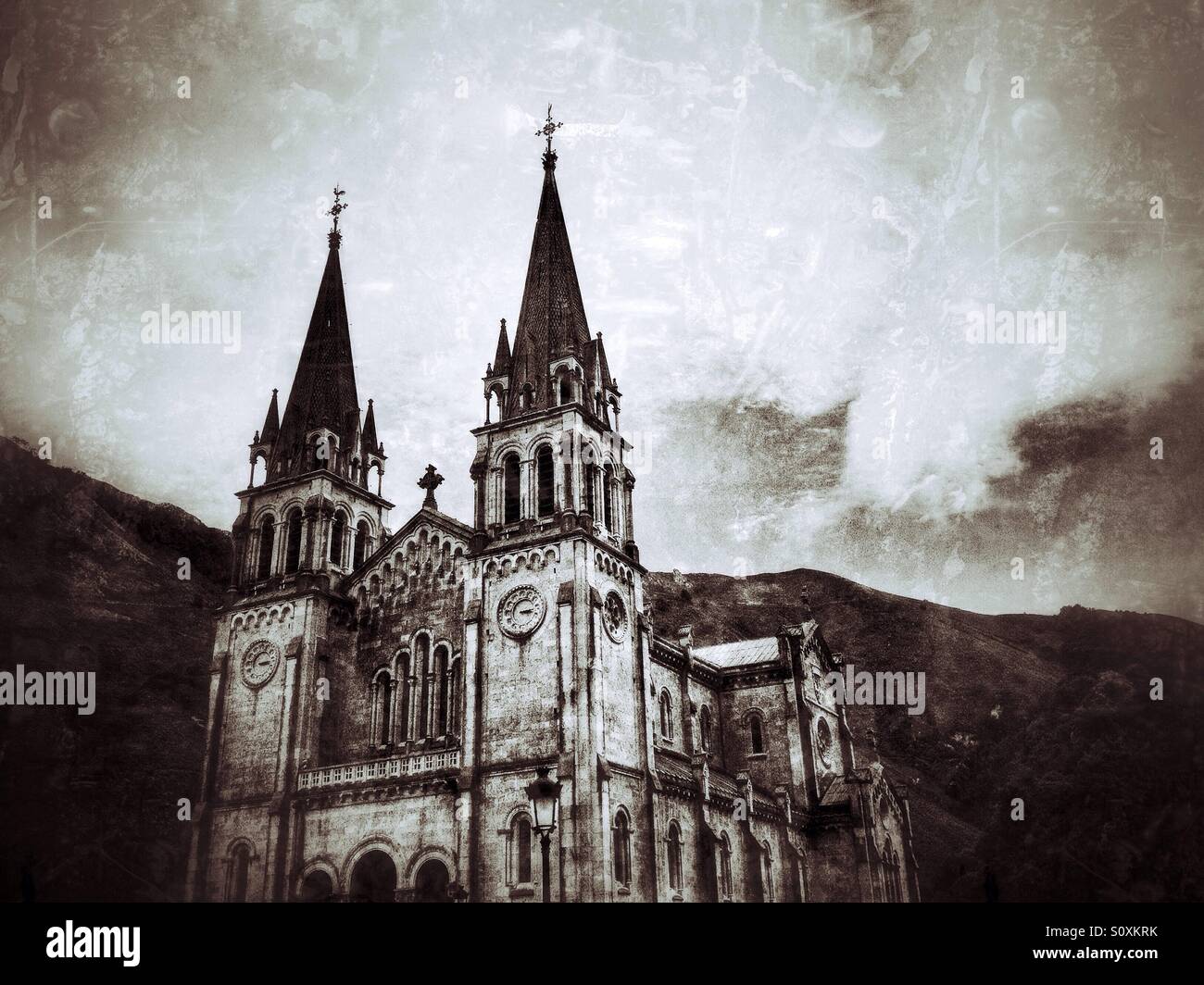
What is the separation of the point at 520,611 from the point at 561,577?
1.65 meters

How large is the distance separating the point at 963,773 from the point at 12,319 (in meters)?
39.8

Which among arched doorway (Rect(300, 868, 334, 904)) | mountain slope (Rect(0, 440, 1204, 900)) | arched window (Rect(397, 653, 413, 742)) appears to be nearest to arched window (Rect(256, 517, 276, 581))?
mountain slope (Rect(0, 440, 1204, 900))

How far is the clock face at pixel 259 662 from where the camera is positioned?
32500mm

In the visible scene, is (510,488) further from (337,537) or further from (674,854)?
(674,854)

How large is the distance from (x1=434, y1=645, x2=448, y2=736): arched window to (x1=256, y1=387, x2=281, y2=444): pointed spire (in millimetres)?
11489

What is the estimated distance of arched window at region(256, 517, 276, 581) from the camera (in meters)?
34.7

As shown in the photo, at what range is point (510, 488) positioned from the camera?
31719mm

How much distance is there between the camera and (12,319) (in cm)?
2609

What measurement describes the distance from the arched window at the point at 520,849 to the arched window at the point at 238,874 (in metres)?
9.29

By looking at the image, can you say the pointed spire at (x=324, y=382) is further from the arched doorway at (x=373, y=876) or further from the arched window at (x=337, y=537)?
the arched doorway at (x=373, y=876)

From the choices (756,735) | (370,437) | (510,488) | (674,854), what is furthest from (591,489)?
(756,735)

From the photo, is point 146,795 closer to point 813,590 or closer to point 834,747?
point 834,747

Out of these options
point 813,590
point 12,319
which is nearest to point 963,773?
point 813,590
